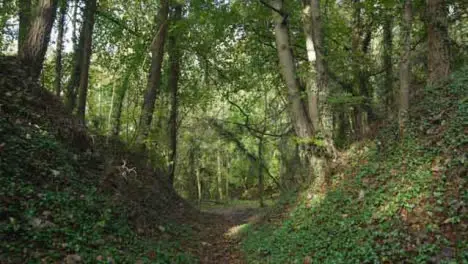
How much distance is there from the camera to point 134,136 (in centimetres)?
1194

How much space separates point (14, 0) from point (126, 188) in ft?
34.1

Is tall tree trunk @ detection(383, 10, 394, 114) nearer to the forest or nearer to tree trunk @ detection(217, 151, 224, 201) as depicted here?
the forest

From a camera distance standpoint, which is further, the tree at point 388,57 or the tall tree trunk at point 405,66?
the tree at point 388,57

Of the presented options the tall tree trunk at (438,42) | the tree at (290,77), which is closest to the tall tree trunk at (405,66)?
the tall tree trunk at (438,42)

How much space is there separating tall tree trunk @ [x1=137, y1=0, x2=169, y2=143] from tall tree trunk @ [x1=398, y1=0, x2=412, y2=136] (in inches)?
295

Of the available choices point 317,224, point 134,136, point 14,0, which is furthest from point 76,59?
point 317,224

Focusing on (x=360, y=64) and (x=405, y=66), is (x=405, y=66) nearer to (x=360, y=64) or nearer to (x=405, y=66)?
(x=405, y=66)

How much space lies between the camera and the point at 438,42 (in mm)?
9445

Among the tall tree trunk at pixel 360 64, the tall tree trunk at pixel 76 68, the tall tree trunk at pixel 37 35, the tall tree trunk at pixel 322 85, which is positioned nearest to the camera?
the tall tree trunk at pixel 37 35

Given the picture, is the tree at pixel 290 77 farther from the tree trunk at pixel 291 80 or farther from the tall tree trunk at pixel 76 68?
the tall tree trunk at pixel 76 68

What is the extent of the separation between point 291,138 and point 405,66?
3328mm

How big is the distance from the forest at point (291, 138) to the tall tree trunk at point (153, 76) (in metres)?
0.05

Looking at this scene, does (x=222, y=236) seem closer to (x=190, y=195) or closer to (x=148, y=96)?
(x=148, y=96)

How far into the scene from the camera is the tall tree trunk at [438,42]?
30.7 feet
